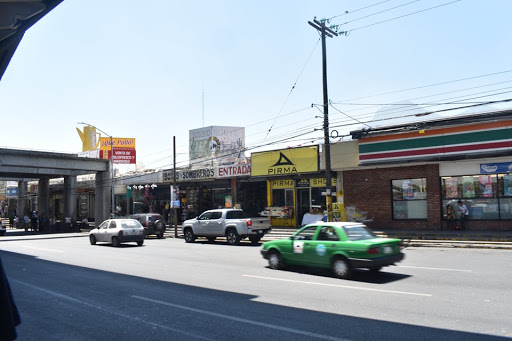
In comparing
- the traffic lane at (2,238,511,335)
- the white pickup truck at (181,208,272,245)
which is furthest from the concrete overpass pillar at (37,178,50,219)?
the traffic lane at (2,238,511,335)

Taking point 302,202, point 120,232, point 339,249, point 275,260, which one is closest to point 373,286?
point 339,249

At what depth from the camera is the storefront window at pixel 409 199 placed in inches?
843

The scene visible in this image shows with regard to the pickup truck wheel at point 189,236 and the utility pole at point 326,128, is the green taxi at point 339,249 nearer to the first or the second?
the utility pole at point 326,128

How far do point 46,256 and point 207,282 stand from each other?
1078 centimetres

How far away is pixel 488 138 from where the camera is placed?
1870 centimetres

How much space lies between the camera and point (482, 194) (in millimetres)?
19656

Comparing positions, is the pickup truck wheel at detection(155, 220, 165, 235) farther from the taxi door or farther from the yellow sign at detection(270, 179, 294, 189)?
the taxi door

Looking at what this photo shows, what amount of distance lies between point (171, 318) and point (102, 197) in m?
39.5

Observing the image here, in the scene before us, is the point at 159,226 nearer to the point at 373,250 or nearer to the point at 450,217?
the point at 450,217

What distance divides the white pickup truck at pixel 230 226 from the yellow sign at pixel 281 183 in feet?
16.2

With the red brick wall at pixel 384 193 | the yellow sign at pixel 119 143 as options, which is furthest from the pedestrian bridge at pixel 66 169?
the red brick wall at pixel 384 193

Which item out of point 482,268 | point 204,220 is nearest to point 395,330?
point 482,268

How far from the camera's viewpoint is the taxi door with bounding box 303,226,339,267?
36.9 feet

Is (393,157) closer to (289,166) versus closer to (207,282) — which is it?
(289,166)
